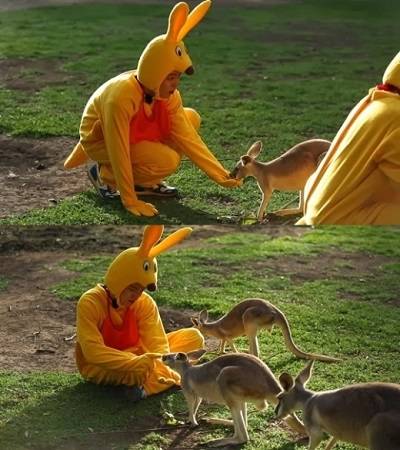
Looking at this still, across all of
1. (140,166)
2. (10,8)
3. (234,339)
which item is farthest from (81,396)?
(10,8)

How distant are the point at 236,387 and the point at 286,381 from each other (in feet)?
0.84

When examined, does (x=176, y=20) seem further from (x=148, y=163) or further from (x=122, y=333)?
(x=122, y=333)

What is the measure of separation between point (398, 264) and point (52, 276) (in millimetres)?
2270

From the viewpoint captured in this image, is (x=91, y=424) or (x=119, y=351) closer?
(x=91, y=424)

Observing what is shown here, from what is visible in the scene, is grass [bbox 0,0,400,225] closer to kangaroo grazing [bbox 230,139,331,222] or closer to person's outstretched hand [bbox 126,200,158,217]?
person's outstretched hand [bbox 126,200,158,217]

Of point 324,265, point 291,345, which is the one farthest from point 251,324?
point 324,265

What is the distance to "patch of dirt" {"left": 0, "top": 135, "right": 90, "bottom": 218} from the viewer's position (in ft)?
22.3

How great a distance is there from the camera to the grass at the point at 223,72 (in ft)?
22.2

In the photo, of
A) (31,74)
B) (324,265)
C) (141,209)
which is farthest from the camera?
(31,74)

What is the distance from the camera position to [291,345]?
5.46 meters

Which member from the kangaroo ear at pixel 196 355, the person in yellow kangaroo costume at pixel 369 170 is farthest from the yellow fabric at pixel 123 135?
the person in yellow kangaroo costume at pixel 369 170

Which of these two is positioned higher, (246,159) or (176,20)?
(176,20)

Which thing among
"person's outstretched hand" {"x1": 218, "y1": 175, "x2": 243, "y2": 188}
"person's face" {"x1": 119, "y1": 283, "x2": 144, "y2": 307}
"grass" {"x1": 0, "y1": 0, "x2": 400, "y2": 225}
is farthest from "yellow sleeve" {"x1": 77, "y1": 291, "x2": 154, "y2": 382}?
"person's outstretched hand" {"x1": 218, "y1": 175, "x2": 243, "y2": 188}

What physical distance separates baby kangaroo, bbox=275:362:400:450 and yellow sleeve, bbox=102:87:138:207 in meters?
1.94
